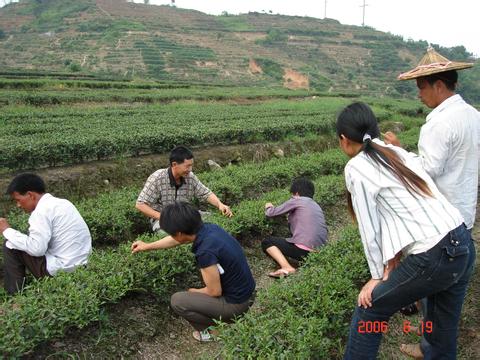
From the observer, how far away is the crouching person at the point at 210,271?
358cm

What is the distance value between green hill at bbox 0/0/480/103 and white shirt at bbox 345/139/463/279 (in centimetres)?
3979

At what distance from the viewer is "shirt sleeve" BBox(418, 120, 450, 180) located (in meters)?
3.12

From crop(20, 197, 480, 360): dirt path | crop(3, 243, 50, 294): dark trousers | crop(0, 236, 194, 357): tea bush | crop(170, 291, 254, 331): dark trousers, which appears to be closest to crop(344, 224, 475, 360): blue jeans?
crop(20, 197, 480, 360): dirt path

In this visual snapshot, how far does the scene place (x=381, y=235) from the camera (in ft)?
8.25

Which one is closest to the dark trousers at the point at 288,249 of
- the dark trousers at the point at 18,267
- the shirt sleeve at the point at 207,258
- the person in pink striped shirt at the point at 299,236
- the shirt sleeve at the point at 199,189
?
the person in pink striped shirt at the point at 299,236

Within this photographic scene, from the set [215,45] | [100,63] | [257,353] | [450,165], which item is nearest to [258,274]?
[257,353]

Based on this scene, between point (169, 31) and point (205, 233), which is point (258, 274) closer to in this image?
point (205, 233)

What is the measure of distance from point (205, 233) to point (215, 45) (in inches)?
Result: 2622

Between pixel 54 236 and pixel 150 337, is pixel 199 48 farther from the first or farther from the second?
pixel 150 337

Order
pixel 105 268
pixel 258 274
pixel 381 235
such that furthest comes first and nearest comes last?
pixel 258 274 < pixel 105 268 < pixel 381 235

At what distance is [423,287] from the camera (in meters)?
2.47

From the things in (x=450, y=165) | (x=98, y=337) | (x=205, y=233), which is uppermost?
(x=450, y=165)

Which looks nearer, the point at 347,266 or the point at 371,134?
the point at 371,134

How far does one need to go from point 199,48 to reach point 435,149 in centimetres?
6200
